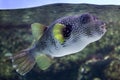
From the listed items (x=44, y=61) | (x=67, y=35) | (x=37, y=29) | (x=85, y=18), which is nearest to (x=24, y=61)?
(x=44, y=61)

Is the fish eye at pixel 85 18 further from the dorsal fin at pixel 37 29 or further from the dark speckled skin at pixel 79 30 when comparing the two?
the dorsal fin at pixel 37 29

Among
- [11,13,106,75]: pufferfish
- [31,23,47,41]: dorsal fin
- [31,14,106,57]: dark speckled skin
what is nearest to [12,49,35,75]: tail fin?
[11,13,106,75]: pufferfish

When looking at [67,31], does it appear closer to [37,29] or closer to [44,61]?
[37,29]

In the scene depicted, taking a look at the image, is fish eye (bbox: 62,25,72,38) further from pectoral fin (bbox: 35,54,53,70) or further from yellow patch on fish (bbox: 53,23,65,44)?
pectoral fin (bbox: 35,54,53,70)

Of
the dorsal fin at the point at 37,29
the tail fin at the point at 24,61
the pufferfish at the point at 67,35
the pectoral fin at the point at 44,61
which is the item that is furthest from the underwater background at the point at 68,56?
the dorsal fin at the point at 37,29

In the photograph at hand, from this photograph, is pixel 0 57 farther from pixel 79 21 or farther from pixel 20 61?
pixel 79 21

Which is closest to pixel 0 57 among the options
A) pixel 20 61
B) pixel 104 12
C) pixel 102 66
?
pixel 102 66
